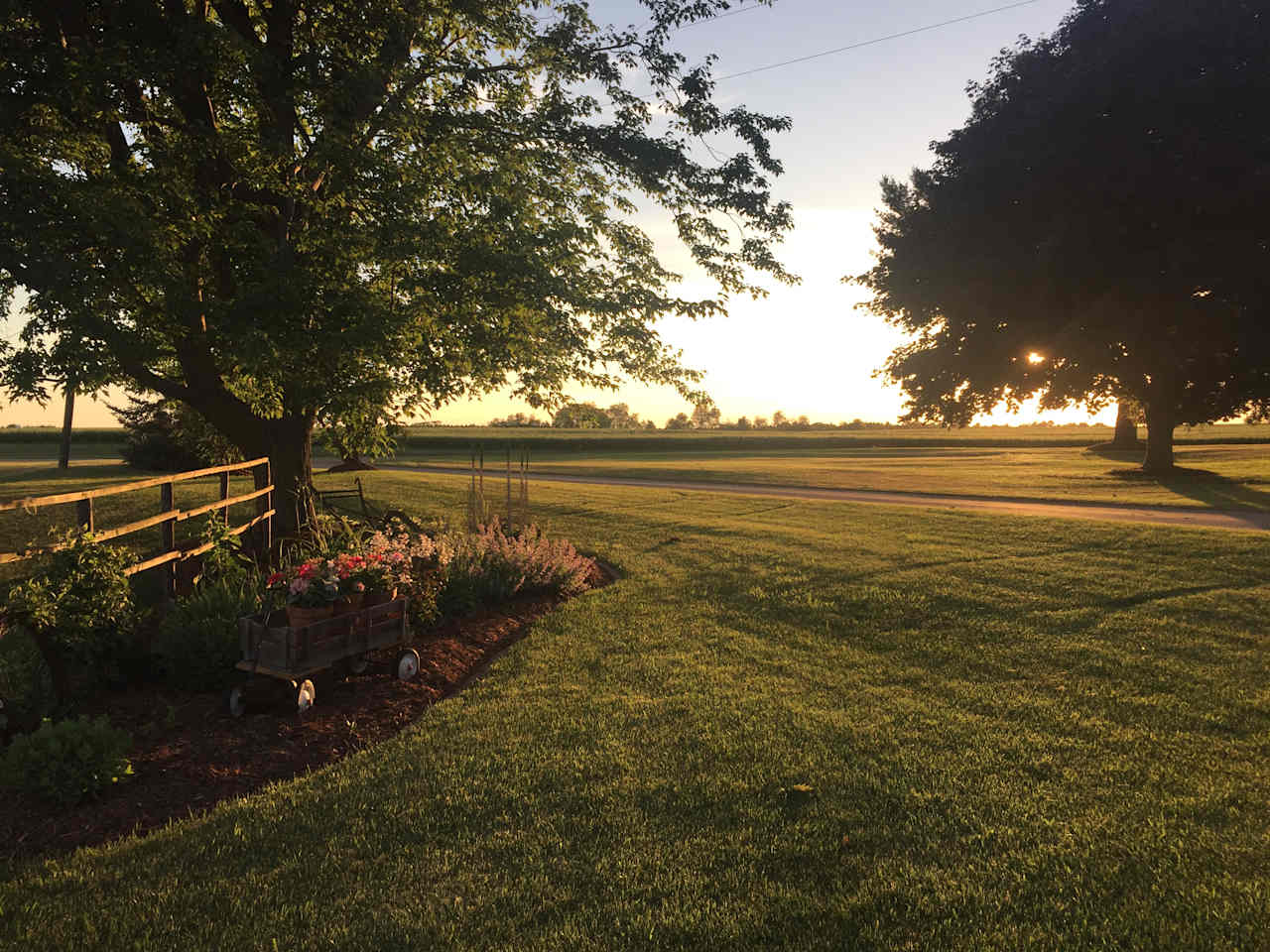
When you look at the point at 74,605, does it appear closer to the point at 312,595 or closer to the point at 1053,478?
the point at 312,595

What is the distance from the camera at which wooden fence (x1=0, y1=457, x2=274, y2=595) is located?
570 cm

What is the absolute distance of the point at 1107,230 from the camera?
938 inches

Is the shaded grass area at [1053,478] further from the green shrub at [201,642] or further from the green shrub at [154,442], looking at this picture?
the green shrub at [201,642]

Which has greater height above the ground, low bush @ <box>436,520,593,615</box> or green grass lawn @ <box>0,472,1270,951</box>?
low bush @ <box>436,520,593,615</box>

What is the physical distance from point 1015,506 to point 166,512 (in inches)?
783

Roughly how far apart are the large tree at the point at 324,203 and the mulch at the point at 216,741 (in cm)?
428

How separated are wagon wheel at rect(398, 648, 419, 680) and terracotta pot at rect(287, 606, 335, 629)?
3.26ft

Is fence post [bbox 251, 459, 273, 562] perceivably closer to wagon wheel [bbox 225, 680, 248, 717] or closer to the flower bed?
the flower bed

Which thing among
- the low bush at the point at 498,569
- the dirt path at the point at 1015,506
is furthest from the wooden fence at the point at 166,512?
the dirt path at the point at 1015,506

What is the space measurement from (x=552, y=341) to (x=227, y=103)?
21.5 ft

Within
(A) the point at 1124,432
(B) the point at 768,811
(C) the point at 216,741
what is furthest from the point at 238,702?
(A) the point at 1124,432

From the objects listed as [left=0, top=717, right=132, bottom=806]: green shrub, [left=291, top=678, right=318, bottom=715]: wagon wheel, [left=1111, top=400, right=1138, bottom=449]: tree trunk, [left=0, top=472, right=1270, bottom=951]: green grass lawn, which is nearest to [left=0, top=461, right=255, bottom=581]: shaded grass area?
[left=291, top=678, right=318, bottom=715]: wagon wheel

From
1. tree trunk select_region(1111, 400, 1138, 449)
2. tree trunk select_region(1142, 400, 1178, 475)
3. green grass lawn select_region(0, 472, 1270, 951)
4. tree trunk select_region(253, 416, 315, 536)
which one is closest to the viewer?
green grass lawn select_region(0, 472, 1270, 951)

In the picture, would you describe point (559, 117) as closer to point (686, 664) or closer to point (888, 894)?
point (686, 664)
